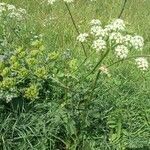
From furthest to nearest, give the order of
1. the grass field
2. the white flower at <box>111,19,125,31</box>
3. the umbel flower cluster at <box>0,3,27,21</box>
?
the umbel flower cluster at <box>0,3,27,21</box>, the grass field, the white flower at <box>111,19,125,31</box>

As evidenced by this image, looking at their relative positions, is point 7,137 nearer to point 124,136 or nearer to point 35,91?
point 35,91

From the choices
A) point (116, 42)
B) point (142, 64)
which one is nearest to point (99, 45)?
point (116, 42)

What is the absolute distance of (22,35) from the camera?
5918 millimetres

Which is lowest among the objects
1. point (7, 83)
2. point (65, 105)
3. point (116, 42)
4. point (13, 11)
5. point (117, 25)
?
point (65, 105)

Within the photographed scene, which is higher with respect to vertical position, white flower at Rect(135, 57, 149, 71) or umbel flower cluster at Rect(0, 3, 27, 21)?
umbel flower cluster at Rect(0, 3, 27, 21)

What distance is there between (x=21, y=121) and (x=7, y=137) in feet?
0.54


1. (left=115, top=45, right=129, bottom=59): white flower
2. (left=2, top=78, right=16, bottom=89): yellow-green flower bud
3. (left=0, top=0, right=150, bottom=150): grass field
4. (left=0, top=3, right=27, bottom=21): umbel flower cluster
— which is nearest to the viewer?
(left=115, top=45, right=129, bottom=59): white flower

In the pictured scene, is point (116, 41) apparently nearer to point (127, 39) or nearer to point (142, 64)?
point (127, 39)

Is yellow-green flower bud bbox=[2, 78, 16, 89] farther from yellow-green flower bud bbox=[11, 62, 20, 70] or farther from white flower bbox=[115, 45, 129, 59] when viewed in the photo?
white flower bbox=[115, 45, 129, 59]

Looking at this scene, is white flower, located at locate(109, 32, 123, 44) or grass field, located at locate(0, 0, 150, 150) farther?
grass field, located at locate(0, 0, 150, 150)

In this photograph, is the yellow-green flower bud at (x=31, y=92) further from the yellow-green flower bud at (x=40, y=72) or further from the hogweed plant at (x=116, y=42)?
the hogweed plant at (x=116, y=42)

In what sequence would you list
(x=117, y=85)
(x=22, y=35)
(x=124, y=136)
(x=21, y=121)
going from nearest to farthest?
(x=21, y=121)
(x=124, y=136)
(x=117, y=85)
(x=22, y=35)

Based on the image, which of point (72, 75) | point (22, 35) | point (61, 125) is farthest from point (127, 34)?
point (22, 35)

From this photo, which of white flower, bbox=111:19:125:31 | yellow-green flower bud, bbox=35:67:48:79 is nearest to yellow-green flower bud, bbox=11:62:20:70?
yellow-green flower bud, bbox=35:67:48:79
